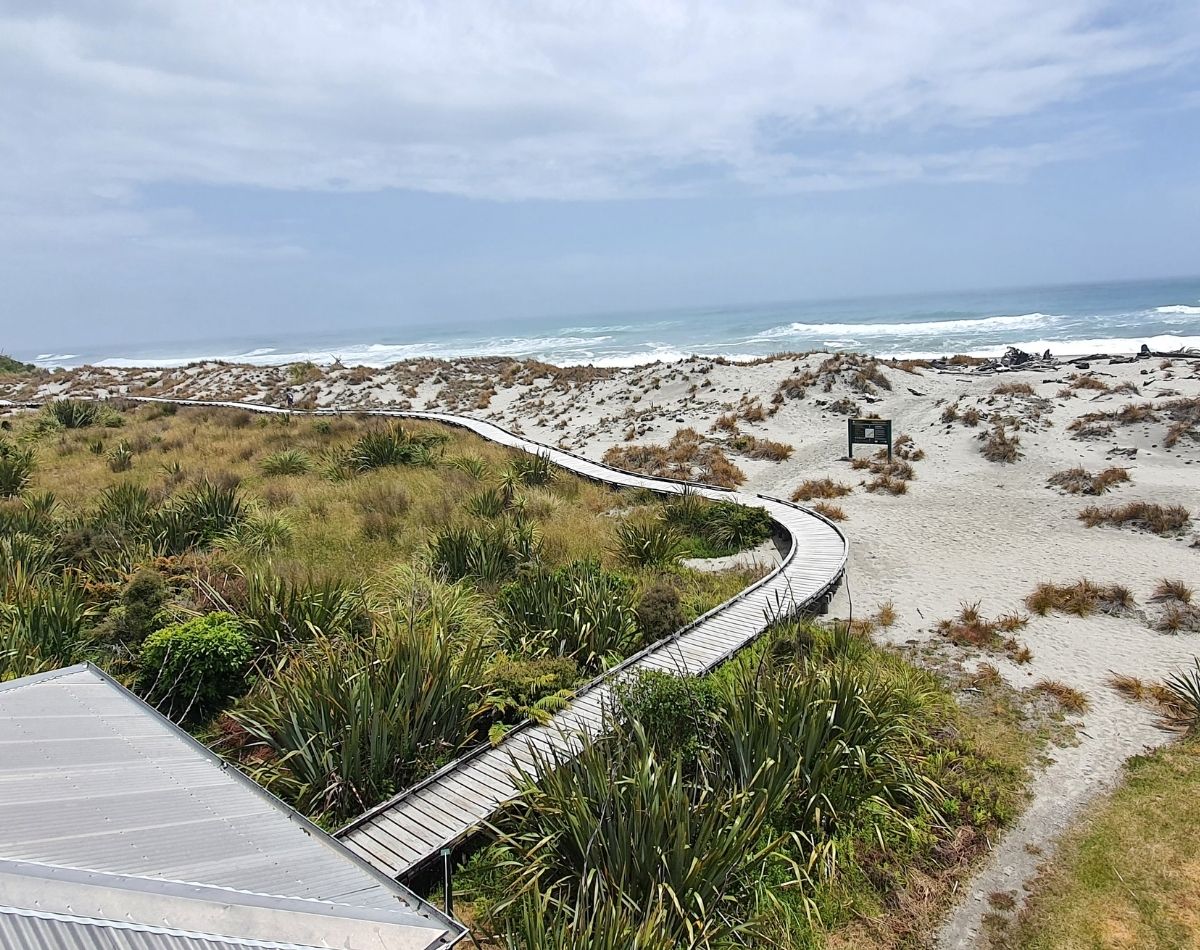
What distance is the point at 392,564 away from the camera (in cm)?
1151

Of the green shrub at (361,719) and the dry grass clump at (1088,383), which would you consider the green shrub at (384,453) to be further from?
the dry grass clump at (1088,383)

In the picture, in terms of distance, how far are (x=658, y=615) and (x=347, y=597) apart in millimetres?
3806

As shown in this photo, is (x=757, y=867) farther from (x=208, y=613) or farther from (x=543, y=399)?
(x=543, y=399)

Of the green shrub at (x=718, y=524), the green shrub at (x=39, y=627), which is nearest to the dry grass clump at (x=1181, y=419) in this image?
the green shrub at (x=718, y=524)

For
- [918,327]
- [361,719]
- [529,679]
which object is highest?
[918,327]

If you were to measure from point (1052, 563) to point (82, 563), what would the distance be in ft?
51.5

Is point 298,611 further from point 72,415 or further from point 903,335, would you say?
point 903,335

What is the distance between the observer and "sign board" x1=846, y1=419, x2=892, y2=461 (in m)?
20.5

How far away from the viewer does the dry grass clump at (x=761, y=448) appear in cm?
2338

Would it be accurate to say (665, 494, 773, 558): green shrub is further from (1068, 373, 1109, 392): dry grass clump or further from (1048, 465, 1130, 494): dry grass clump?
(1068, 373, 1109, 392): dry grass clump

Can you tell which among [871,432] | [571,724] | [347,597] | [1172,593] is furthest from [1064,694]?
[871,432]

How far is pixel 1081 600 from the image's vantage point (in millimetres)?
10828

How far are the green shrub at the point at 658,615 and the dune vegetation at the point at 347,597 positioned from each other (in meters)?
0.03

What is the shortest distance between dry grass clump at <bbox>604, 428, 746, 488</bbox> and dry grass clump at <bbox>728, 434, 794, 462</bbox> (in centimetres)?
78
